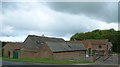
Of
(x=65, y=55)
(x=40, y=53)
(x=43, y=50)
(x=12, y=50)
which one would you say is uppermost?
(x=43, y=50)

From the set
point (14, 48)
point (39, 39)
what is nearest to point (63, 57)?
point (39, 39)

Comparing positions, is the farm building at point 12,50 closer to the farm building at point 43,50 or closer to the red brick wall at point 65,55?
the farm building at point 43,50

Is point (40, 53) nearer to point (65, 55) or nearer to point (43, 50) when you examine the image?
point (43, 50)

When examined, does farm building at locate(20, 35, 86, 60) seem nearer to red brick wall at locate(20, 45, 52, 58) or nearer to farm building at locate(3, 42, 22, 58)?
red brick wall at locate(20, 45, 52, 58)

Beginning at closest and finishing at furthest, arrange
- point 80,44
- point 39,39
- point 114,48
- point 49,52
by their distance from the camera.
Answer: point 49,52, point 39,39, point 80,44, point 114,48

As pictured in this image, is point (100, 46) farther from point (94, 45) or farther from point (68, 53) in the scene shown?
point (68, 53)

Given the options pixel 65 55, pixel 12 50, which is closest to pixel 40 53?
pixel 65 55

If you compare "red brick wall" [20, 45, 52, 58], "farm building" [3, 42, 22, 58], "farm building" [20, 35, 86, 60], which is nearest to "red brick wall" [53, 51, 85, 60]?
"farm building" [20, 35, 86, 60]

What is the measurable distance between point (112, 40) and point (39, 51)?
4521 cm

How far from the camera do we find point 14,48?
59312mm

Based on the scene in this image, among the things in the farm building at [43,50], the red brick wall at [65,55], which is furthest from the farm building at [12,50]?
the red brick wall at [65,55]

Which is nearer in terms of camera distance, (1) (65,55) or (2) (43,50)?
(2) (43,50)

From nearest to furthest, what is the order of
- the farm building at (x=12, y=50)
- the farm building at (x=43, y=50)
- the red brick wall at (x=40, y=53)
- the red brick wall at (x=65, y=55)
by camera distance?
the red brick wall at (x=65, y=55), the farm building at (x=43, y=50), the red brick wall at (x=40, y=53), the farm building at (x=12, y=50)

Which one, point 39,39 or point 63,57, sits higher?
point 39,39
